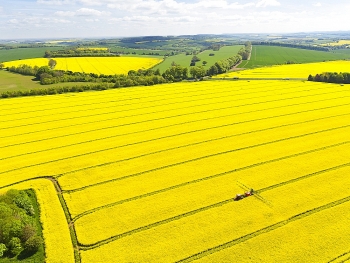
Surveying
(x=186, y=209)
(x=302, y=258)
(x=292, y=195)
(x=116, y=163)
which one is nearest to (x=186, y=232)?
(x=186, y=209)

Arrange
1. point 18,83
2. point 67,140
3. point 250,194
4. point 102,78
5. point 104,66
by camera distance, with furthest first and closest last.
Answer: point 104,66 < point 102,78 < point 18,83 < point 67,140 < point 250,194

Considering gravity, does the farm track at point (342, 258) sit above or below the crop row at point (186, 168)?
below

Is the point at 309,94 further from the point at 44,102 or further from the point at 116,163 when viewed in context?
the point at 44,102

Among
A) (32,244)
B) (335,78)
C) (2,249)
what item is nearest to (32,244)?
(32,244)

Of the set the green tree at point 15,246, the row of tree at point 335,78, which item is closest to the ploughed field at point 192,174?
the green tree at point 15,246

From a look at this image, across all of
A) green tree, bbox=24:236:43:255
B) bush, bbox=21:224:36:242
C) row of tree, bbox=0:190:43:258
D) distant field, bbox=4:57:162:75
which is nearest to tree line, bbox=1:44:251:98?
distant field, bbox=4:57:162:75

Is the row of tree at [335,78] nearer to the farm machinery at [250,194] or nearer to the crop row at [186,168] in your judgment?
the crop row at [186,168]

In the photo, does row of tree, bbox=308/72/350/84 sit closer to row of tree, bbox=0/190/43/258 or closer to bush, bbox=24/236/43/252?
row of tree, bbox=0/190/43/258

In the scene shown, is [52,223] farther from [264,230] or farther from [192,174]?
[264,230]
